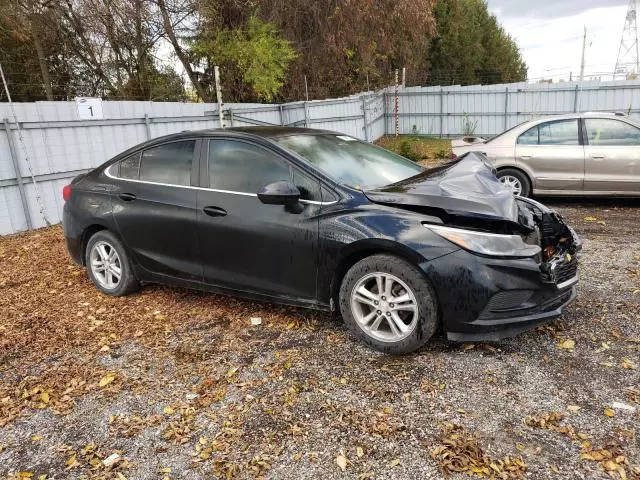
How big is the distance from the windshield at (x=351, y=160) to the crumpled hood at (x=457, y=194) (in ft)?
0.62

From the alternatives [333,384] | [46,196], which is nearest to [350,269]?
[333,384]

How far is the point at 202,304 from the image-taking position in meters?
4.70

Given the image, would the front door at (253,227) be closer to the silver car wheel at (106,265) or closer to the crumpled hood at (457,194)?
the crumpled hood at (457,194)

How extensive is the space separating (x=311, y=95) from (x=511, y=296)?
59.5 feet

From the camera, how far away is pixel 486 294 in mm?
3256

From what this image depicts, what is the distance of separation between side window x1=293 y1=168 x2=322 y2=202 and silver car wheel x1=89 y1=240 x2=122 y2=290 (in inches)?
81.1

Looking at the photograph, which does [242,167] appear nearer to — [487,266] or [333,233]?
[333,233]

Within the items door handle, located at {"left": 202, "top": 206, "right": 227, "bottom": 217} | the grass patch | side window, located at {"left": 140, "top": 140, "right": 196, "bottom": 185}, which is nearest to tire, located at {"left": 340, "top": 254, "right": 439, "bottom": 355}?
door handle, located at {"left": 202, "top": 206, "right": 227, "bottom": 217}

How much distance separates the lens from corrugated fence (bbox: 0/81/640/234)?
7727mm

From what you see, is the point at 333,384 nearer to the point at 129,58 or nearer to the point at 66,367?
the point at 66,367

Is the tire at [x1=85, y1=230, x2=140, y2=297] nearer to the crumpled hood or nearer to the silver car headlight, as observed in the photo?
the crumpled hood

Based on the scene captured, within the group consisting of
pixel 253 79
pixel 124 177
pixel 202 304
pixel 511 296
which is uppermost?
pixel 253 79

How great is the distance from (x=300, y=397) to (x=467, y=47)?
40.9 m

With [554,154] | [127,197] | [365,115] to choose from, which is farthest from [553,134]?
[365,115]
